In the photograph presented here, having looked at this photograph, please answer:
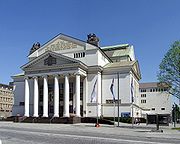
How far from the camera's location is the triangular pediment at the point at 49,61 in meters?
64.5

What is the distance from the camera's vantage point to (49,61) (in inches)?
2670

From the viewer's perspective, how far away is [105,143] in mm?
16844

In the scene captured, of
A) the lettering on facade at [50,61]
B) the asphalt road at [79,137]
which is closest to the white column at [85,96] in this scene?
the lettering on facade at [50,61]

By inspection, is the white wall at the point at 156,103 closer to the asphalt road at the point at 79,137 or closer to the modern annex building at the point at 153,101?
the modern annex building at the point at 153,101

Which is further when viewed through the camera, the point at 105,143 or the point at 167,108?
the point at 167,108

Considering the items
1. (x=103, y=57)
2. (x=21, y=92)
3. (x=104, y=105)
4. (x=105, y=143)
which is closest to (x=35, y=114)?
(x=21, y=92)

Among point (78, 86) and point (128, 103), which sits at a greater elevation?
point (78, 86)

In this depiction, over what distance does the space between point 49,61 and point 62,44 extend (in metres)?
7.66

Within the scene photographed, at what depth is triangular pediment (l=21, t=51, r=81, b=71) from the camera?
6454 cm

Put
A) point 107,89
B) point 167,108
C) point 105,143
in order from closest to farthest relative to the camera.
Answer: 1. point 105,143
2. point 107,89
3. point 167,108

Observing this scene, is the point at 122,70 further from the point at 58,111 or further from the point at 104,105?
the point at 58,111

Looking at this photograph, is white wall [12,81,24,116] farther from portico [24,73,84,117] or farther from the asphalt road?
the asphalt road

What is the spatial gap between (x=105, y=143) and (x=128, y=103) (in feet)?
155

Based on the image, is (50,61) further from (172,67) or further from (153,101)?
(153,101)
